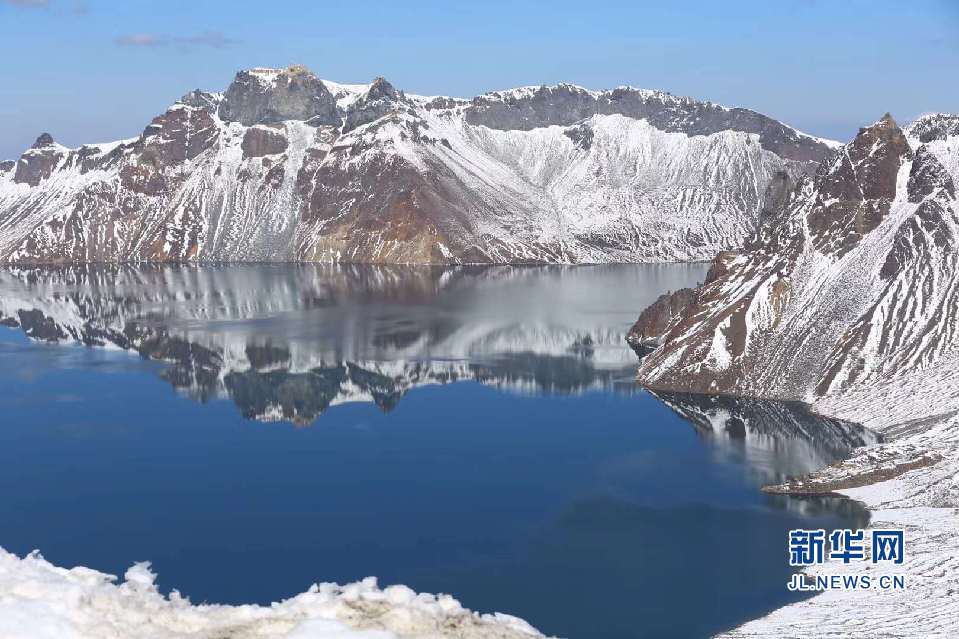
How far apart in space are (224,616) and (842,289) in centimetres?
10267

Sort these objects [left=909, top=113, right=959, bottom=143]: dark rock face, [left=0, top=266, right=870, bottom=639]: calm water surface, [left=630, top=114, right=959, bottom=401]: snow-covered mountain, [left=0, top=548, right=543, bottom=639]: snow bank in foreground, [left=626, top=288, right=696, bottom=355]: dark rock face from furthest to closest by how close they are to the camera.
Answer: [left=626, top=288, right=696, bottom=355]: dark rock face → [left=909, top=113, right=959, bottom=143]: dark rock face → [left=630, top=114, right=959, bottom=401]: snow-covered mountain → [left=0, top=266, right=870, bottom=639]: calm water surface → [left=0, top=548, right=543, bottom=639]: snow bank in foreground

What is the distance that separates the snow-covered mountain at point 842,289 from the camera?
107 meters

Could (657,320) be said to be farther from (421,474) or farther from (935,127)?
(421,474)

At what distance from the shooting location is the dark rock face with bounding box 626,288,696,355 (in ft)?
467

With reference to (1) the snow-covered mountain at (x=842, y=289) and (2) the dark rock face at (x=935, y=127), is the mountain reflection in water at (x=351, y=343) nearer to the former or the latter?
(1) the snow-covered mountain at (x=842, y=289)

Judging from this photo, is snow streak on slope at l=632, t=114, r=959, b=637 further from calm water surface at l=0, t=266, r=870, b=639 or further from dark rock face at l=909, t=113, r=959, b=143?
calm water surface at l=0, t=266, r=870, b=639

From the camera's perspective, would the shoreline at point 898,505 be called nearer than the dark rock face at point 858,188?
Yes

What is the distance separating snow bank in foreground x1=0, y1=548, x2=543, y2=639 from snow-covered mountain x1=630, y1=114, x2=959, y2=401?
275ft

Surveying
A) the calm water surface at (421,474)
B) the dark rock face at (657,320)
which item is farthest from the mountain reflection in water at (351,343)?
the dark rock face at (657,320)

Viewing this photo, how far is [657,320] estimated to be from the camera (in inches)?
5709

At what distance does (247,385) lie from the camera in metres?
124

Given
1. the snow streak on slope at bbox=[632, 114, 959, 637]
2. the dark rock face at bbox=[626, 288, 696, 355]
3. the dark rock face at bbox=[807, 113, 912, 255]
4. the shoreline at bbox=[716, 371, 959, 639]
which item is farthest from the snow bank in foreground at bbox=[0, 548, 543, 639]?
the dark rock face at bbox=[626, 288, 696, 355]

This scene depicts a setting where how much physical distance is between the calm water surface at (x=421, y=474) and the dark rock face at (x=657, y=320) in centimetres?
381

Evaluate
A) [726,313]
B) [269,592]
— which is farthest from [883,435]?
[269,592]
